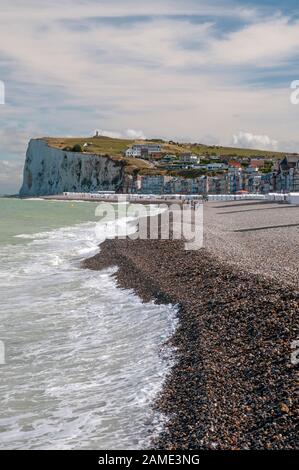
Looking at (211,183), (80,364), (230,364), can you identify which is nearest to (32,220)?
(80,364)

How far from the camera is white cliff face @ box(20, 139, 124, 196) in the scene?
149750 mm

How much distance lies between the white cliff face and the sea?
441ft

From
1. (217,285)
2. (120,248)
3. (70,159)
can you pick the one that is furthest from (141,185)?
(217,285)

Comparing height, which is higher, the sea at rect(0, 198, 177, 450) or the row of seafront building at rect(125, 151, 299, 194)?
the row of seafront building at rect(125, 151, 299, 194)

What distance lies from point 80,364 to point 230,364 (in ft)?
8.66

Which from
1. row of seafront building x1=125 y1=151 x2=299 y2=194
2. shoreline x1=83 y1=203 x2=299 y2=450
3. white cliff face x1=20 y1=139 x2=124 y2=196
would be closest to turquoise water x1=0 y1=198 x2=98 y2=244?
shoreline x1=83 y1=203 x2=299 y2=450

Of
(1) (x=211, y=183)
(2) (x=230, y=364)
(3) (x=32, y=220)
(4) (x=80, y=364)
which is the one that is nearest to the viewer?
(2) (x=230, y=364)

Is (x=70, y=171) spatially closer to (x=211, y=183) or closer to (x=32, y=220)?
(x=211, y=183)

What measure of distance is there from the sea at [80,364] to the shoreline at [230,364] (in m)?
0.32

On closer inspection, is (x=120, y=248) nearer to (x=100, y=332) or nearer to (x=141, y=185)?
(x=100, y=332)

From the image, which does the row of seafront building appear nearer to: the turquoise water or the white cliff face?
the white cliff face

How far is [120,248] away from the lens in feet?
81.3

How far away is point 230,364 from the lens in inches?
309
